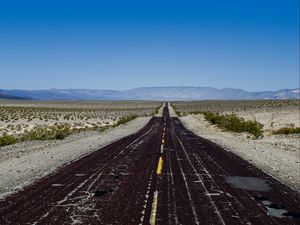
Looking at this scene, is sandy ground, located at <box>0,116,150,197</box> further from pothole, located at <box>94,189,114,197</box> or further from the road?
pothole, located at <box>94,189,114,197</box>

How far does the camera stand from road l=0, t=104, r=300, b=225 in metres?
6.74

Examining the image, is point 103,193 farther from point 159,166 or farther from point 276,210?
point 159,166

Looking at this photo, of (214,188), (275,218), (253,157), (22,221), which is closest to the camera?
(22,221)

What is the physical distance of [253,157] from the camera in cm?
1608

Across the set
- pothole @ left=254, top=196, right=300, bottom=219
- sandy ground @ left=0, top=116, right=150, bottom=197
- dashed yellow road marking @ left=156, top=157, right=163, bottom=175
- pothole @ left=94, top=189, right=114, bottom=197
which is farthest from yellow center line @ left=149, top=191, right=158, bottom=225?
sandy ground @ left=0, top=116, right=150, bottom=197

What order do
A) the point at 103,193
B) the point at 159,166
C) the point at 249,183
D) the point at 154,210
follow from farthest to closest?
the point at 159,166, the point at 249,183, the point at 103,193, the point at 154,210

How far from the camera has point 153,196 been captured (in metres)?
8.24

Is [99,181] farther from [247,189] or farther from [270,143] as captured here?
[270,143]

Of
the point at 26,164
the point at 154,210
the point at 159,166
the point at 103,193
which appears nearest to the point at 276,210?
the point at 154,210

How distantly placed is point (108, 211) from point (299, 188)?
18.8 feet

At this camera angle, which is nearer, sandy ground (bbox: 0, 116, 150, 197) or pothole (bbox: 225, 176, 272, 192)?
pothole (bbox: 225, 176, 272, 192)

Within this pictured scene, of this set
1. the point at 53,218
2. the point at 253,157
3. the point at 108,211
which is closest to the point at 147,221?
the point at 108,211

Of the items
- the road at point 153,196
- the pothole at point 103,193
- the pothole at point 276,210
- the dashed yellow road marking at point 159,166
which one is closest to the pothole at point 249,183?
the road at point 153,196

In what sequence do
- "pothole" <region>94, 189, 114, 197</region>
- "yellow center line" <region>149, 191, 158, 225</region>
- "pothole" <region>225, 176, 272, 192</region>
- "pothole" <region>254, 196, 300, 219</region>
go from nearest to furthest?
"yellow center line" <region>149, 191, 158, 225</region> < "pothole" <region>254, 196, 300, 219</region> < "pothole" <region>94, 189, 114, 197</region> < "pothole" <region>225, 176, 272, 192</region>
